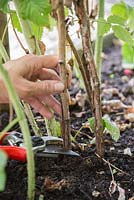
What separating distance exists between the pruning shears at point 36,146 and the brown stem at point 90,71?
0.08 metres

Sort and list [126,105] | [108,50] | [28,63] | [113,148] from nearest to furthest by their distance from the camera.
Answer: [28,63], [113,148], [126,105], [108,50]

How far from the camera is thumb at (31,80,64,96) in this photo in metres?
1.04

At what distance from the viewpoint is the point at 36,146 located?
114 cm

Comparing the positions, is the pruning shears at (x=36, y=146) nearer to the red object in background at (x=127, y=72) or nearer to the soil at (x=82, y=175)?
the soil at (x=82, y=175)

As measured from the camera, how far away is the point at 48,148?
3.88 ft

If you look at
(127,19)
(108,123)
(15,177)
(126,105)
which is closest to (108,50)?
(126,105)

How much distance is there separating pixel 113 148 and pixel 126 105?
43 centimetres

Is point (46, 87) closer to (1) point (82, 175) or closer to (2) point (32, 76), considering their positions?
(2) point (32, 76)

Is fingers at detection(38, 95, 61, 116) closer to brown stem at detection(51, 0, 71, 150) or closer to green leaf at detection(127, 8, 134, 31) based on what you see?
brown stem at detection(51, 0, 71, 150)

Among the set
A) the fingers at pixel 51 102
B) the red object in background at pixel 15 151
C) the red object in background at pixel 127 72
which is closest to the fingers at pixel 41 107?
the fingers at pixel 51 102

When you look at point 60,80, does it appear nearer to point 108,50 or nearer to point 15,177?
point 15,177

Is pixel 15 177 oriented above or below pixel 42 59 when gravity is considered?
below

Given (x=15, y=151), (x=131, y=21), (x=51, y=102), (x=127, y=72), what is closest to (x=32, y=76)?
(x=51, y=102)

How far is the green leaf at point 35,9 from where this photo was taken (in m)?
0.98
